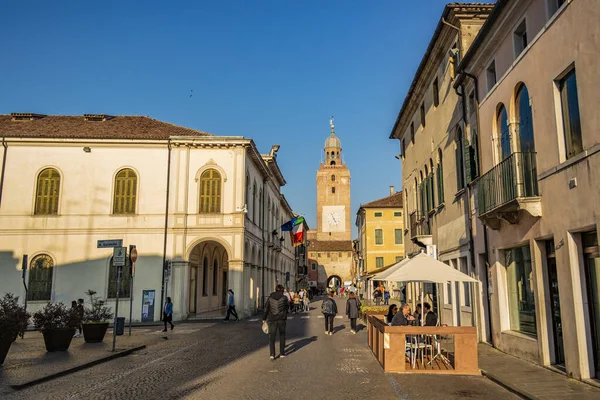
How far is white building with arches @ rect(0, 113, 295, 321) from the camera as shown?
2661cm

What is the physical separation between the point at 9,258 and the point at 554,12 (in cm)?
2792

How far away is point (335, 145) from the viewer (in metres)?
107

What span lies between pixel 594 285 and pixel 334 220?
9119 centimetres

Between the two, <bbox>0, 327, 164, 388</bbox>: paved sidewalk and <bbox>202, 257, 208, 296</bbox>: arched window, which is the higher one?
<bbox>202, 257, 208, 296</bbox>: arched window

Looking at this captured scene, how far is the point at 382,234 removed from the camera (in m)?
55.2

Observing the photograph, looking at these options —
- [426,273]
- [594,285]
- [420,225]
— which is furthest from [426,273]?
[420,225]

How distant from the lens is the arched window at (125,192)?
90.6 ft

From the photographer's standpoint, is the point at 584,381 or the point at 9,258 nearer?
the point at 584,381

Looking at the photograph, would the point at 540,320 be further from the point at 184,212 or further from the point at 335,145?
the point at 335,145

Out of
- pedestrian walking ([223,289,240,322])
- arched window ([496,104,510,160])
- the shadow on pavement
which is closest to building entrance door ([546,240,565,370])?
arched window ([496,104,510,160])

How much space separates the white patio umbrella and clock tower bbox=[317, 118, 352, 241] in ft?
287

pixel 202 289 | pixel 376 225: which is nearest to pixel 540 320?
pixel 202 289

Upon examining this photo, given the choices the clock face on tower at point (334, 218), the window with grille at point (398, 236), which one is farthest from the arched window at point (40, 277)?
the clock face on tower at point (334, 218)

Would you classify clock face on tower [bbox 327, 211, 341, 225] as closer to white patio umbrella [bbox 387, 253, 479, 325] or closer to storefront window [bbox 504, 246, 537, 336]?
storefront window [bbox 504, 246, 537, 336]
